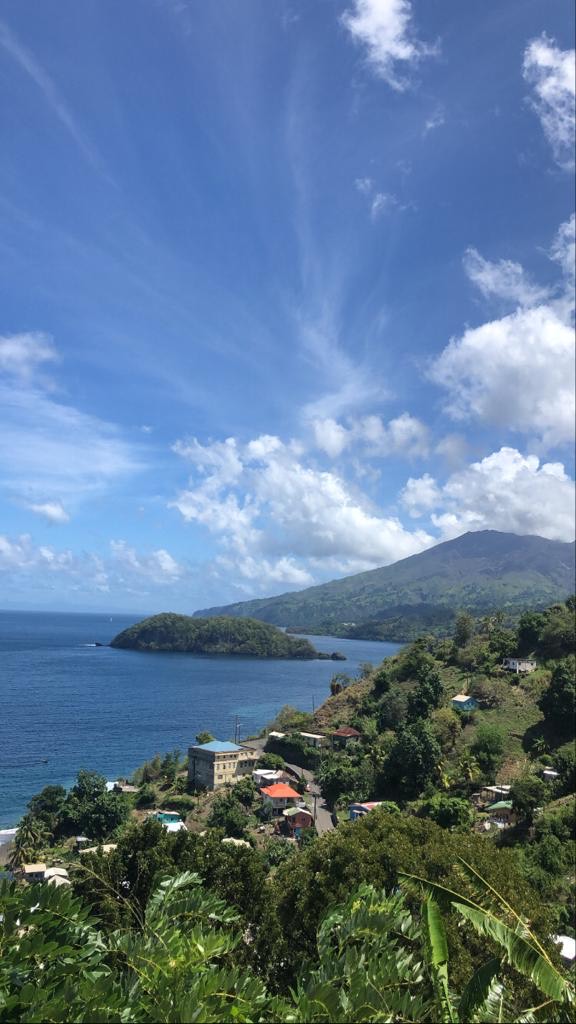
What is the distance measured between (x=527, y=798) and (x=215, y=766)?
2071cm

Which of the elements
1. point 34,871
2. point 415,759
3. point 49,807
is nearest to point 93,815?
point 49,807

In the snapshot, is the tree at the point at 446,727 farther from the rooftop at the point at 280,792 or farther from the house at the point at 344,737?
the rooftop at the point at 280,792

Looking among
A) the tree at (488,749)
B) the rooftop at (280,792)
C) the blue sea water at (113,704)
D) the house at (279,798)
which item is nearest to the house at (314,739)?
the rooftop at (280,792)

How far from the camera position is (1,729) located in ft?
152

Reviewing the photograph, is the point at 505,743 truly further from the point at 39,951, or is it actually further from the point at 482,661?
the point at 39,951

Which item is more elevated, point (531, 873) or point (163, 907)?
point (163, 907)

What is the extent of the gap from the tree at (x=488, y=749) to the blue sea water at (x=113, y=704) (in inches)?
927

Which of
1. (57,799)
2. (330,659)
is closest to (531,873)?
(57,799)

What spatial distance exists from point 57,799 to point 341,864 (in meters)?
24.3

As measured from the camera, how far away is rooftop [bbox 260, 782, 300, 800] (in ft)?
111

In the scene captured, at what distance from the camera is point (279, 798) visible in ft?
110

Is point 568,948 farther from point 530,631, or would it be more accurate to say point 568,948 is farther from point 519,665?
point 530,631

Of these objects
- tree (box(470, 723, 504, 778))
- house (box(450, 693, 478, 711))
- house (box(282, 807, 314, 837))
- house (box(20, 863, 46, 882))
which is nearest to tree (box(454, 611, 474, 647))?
house (box(450, 693, 478, 711))

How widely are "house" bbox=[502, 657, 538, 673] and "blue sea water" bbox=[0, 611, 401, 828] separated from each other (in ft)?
80.2
